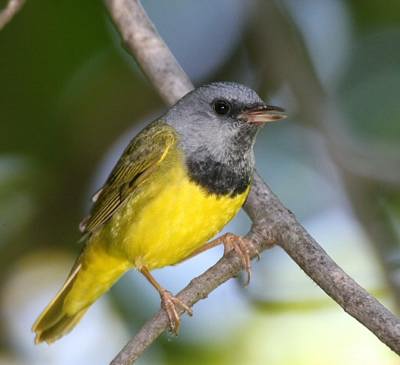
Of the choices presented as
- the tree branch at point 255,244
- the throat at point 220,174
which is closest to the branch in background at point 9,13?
the tree branch at point 255,244

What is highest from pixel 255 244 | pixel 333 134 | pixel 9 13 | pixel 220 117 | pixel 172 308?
pixel 9 13

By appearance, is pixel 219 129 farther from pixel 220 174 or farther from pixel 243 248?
Answer: pixel 243 248

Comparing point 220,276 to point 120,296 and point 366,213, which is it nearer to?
point 366,213

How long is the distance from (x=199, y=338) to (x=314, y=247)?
2099mm

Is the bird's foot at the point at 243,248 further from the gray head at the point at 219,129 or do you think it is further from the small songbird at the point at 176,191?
the gray head at the point at 219,129

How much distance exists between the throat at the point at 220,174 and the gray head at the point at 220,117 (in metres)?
0.09

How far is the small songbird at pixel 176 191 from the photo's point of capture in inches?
191

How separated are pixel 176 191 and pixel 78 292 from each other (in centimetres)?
119

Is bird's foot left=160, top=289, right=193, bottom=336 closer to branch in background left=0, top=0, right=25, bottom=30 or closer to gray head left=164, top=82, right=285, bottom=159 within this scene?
gray head left=164, top=82, right=285, bottom=159

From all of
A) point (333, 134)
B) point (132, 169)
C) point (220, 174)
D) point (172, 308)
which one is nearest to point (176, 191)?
point (220, 174)

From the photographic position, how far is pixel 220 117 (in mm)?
5242

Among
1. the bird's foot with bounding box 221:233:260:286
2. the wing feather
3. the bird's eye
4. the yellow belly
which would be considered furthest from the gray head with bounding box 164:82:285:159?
the bird's foot with bounding box 221:233:260:286

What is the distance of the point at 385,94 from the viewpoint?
7.16 metres

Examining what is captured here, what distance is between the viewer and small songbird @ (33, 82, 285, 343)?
4840mm
